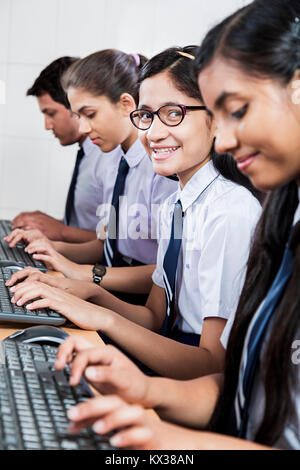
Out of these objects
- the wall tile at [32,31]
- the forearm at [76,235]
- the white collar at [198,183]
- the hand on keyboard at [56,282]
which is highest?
the wall tile at [32,31]

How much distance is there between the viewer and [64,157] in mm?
3361

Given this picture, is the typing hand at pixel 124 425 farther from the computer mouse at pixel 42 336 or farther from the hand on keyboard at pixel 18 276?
the hand on keyboard at pixel 18 276

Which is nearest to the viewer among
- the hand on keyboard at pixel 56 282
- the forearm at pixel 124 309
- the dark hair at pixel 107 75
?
the hand on keyboard at pixel 56 282

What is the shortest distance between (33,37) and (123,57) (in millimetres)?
1336

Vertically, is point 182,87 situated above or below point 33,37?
below

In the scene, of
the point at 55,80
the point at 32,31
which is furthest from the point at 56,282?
the point at 32,31

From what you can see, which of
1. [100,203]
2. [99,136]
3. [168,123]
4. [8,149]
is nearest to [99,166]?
[100,203]

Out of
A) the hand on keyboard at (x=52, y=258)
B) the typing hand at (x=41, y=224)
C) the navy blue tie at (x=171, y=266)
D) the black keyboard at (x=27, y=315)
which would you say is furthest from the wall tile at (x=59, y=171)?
the black keyboard at (x=27, y=315)

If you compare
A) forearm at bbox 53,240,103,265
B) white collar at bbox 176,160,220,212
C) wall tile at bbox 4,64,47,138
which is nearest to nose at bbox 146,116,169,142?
white collar at bbox 176,160,220,212

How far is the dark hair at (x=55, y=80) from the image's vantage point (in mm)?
2814
